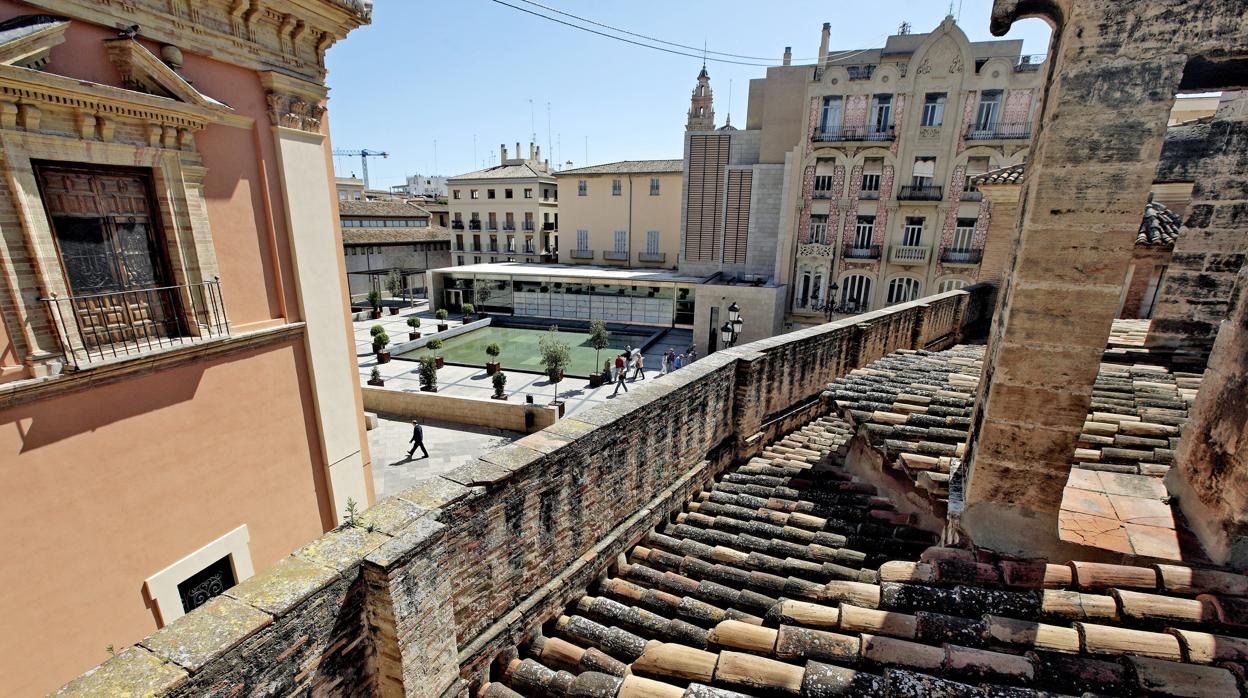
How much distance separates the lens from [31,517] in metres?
4.89

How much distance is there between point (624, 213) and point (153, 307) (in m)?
32.0

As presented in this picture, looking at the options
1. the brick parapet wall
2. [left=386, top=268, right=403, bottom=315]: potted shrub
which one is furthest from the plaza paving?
[left=386, top=268, right=403, bottom=315]: potted shrub

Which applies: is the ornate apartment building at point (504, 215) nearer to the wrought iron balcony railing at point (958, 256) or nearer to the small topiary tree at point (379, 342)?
the small topiary tree at point (379, 342)

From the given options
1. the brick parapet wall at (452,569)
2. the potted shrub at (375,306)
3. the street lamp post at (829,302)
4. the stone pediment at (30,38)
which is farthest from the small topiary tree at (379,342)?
the brick parapet wall at (452,569)

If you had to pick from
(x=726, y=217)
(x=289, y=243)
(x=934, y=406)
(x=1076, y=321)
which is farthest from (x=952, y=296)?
(x=726, y=217)

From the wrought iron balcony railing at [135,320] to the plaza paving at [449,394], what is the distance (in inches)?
192

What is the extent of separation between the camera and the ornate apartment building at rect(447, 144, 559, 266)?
4344cm

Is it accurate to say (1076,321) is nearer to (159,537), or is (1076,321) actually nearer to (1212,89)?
(1212,89)

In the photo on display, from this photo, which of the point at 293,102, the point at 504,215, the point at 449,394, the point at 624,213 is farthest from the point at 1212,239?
the point at 504,215

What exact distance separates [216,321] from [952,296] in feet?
41.8

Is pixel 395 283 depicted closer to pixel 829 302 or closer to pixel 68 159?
pixel 829 302

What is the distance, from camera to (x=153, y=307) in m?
5.92

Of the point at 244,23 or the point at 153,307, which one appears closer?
the point at 153,307

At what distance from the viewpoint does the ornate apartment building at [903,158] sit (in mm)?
21984
